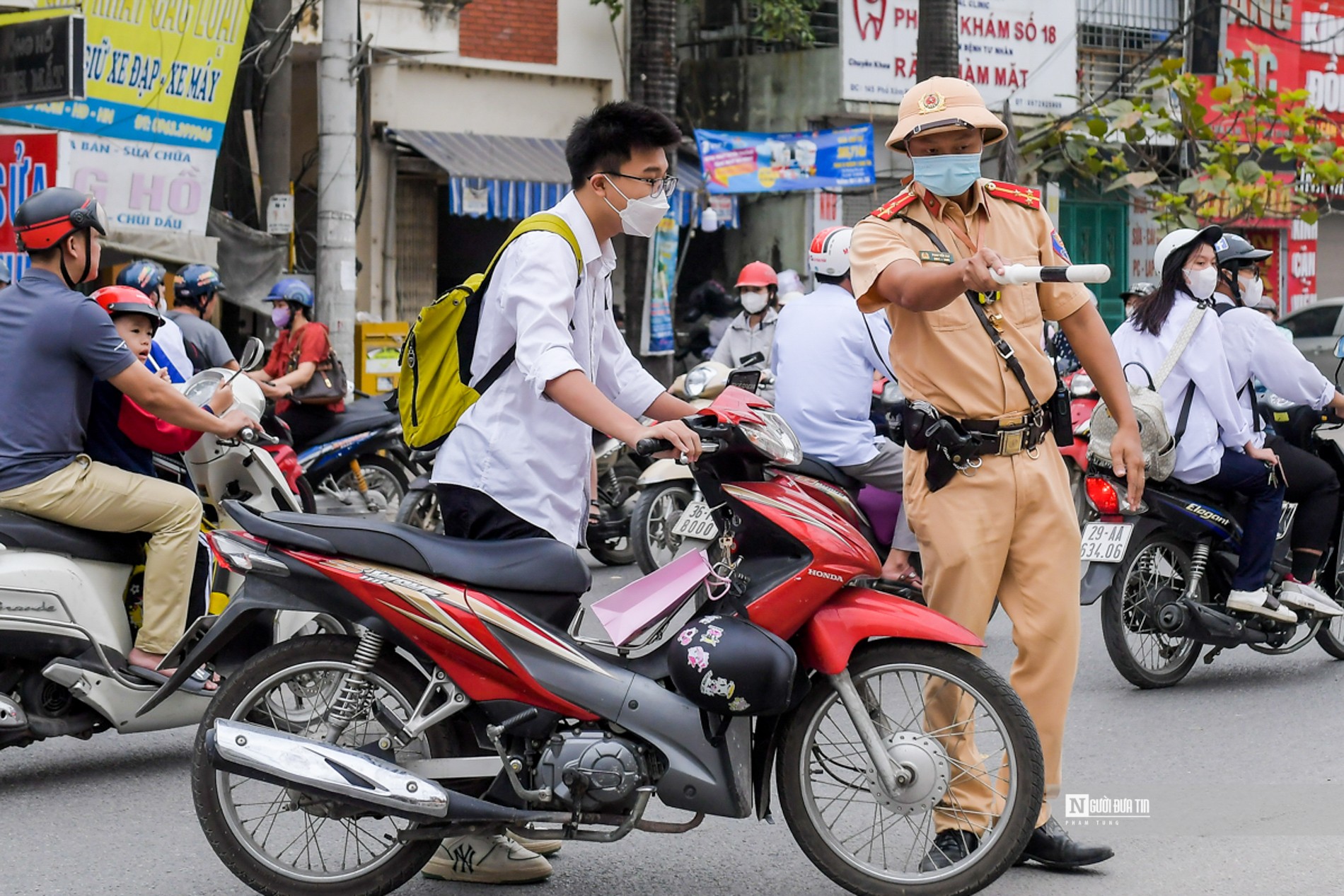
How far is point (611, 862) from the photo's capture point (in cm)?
443

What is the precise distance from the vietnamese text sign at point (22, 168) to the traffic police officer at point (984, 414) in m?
9.68

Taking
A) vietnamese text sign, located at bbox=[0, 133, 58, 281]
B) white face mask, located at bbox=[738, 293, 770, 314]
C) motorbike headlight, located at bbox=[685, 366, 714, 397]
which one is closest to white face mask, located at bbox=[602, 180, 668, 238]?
motorbike headlight, located at bbox=[685, 366, 714, 397]

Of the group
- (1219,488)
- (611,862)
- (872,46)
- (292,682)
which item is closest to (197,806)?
(292,682)

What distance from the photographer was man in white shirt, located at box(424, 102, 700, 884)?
3879 mm

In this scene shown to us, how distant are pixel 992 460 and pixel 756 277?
7.85 meters

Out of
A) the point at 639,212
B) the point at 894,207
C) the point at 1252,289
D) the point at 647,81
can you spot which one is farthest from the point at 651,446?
the point at 647,81

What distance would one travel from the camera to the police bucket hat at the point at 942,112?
405cm

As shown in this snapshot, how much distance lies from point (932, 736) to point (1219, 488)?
326 centimetres

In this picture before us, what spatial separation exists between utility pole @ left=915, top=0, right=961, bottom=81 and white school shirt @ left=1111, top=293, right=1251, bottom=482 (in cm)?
1387

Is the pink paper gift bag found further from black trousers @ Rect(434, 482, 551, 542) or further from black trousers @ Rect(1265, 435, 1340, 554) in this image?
black trousers @ Rect(1265, 435, 1340, 554)

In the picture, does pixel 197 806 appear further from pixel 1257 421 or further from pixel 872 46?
pixel 872 46

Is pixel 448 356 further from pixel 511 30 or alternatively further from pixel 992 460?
pixel 511 30

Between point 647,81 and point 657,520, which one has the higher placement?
point 647,81

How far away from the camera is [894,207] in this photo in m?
4.25
